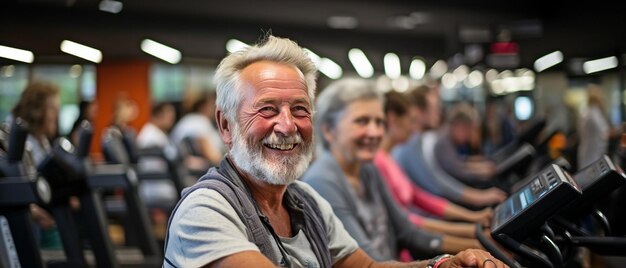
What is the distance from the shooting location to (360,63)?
13.3 meters

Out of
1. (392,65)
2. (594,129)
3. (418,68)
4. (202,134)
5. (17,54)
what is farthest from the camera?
(418,68)

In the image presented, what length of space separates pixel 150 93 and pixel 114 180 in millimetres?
6747

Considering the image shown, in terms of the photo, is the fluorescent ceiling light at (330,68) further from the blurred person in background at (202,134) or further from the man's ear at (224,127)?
the man's ear at (224,127)

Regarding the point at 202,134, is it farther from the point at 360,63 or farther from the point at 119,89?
the point at 360,63

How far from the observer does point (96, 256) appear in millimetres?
3859

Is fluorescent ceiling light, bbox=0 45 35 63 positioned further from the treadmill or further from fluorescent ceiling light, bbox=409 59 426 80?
fluorescent ceiling light, bbox=409 59 426 80

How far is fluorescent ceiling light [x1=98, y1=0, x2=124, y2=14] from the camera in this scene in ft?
29.4

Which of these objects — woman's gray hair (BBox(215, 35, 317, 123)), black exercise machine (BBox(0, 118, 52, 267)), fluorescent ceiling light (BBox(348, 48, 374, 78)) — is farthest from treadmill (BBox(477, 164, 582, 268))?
fluorescent ceiling light (BBox(348, 48, 374, 78))

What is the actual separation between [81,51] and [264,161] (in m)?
8.13

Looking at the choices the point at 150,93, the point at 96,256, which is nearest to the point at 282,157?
the point at 96,256

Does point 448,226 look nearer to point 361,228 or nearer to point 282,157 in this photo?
point 361,228

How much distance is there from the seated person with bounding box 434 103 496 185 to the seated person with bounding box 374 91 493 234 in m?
1.57

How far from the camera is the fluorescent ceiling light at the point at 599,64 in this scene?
443cm

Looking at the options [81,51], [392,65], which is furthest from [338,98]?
[392,65]
